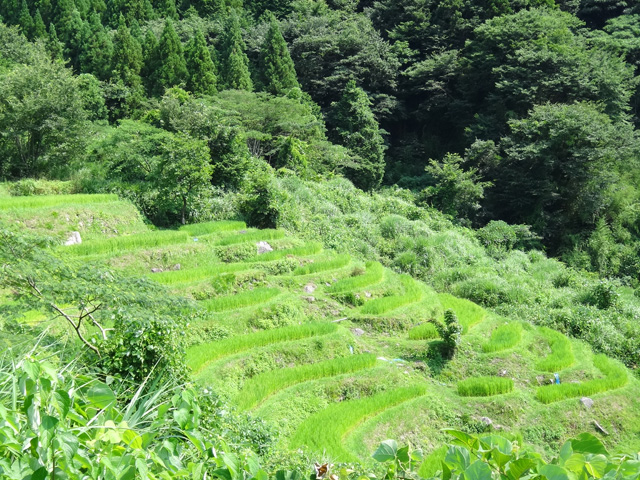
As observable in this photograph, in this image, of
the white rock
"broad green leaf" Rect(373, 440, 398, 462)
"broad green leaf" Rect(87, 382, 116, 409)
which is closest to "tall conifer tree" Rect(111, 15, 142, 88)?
the white rock

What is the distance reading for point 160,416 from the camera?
2398 millimetres

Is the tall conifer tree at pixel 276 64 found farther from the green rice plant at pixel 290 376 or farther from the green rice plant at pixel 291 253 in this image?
the green rice plant at pixel 290 376

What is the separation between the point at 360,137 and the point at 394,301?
49.3 feet

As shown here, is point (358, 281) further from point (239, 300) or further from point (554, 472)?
point (554, 472)

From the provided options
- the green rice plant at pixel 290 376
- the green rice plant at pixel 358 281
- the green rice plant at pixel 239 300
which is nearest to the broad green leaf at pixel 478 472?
the green rice plant at pixel 290 376

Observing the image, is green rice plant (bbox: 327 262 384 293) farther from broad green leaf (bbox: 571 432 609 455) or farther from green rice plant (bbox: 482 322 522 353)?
broad green leaf (bbox: 571 432 609 455)

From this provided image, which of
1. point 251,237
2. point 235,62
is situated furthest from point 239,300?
point 235,62

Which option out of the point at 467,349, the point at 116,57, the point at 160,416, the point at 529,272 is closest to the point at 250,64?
the point at 116,57

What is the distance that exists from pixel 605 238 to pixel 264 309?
15.7 m

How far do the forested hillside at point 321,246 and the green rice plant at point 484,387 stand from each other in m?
0.04

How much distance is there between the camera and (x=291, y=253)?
11.6 m

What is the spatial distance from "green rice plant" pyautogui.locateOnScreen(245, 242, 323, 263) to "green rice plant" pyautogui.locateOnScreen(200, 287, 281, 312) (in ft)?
5.40

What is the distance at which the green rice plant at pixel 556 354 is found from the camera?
9234 millimetres

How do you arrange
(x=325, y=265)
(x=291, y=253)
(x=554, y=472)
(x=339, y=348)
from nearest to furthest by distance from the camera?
(x=554, y=472) < (x=339, y=348) < (x=325, y=265) < (x=291, y=253)
